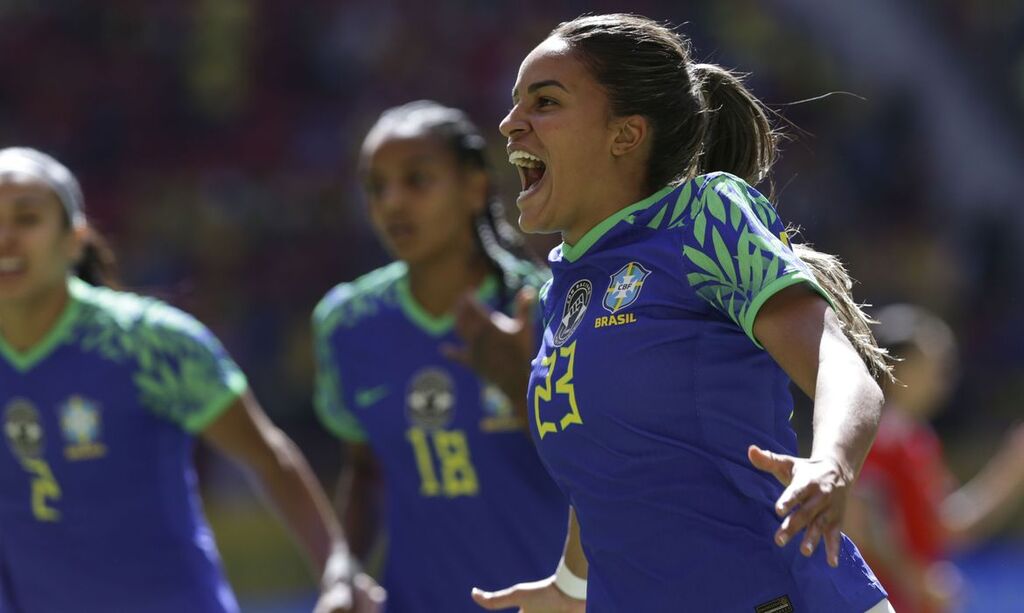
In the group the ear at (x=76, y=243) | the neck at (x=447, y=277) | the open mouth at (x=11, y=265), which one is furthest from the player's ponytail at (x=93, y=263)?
the neck at (x=447, y=277)

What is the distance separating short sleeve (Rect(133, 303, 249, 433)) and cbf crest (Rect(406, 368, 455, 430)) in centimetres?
54

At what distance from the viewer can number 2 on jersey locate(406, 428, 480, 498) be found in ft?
15.1

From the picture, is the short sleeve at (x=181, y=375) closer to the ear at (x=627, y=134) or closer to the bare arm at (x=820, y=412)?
the ear at (x=627, y=134)

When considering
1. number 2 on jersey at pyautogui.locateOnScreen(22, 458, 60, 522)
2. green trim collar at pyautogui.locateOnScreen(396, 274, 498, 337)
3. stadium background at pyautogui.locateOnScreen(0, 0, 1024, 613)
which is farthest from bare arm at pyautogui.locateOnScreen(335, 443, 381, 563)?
stadium background at pyautogui.locateOnScreen(0, 0, 1024, 613)

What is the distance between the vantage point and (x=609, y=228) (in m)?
2.88

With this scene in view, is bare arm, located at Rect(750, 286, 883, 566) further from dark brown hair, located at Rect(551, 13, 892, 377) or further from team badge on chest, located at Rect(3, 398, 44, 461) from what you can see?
team badge on chest, located at Rect(3, 398, 44, 461)

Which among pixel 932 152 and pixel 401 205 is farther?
pixel 932 152

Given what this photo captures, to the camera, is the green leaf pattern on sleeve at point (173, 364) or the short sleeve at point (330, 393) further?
the short sleeve at point (330, 393)

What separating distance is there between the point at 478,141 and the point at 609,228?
2.17 m

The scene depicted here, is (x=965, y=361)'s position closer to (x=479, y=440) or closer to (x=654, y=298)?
(x=479, y=440)

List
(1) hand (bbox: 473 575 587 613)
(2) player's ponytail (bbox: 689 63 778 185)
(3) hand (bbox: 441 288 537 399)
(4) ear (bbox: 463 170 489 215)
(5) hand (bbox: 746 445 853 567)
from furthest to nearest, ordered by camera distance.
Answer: (4) ear (bbox: 463 170 489 215)
(3) hand (bbox: 441 288 537 399)
(1) hand (bbox: 473 575 587 613)
(2) player's ponytail (bbox: 689 63 778 185)
(5) hand (bbox: 746 445 853 567)

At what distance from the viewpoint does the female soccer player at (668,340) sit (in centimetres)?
257

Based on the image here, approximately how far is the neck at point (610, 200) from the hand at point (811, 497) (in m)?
0.79

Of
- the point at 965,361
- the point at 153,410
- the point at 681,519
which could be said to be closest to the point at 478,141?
the point at 153,410
